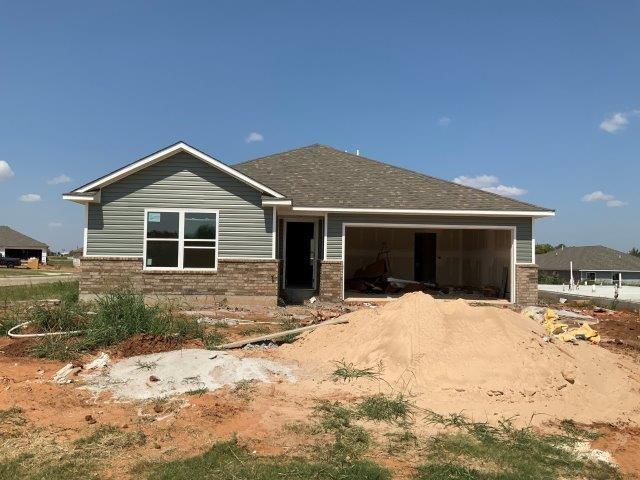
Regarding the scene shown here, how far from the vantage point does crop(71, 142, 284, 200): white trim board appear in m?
15.2

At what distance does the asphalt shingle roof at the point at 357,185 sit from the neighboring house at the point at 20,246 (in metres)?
60.2

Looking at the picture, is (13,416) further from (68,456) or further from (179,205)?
(179,205)

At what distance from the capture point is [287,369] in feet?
25.4

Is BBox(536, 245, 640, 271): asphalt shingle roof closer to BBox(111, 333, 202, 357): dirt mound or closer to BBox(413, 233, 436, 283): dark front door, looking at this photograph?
BBox(413, 233, 436, 283): dark front door

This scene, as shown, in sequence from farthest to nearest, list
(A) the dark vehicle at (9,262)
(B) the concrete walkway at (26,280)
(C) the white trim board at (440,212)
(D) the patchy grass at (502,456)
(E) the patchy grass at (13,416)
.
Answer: (A) the dark vehicle at (9,262), (B) the concrete walkway at (26,280), (C) the white trim board at (440,212), (E) the patchy grass at (13,416), (D) the patchy grass at (502,456)

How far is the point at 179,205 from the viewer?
15.7m

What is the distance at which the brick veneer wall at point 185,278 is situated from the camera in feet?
50.8

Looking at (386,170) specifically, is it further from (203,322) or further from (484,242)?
(203,322)

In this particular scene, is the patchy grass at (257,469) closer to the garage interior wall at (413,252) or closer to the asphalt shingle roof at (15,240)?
the garage interior wall at (413,252)

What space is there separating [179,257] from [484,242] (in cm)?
1142

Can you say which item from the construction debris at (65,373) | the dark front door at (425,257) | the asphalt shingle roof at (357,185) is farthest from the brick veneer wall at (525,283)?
the construction debris at (65,373)

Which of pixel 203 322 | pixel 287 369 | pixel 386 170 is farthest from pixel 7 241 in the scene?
pixel 287 369

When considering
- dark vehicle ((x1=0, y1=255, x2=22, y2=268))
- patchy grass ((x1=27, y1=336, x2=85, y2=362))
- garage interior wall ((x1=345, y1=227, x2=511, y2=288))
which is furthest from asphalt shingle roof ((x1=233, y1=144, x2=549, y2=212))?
dark vehicle ((x1=0, y1=255, x2=22, y2=268))

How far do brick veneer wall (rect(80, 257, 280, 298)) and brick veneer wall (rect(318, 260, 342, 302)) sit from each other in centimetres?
172
